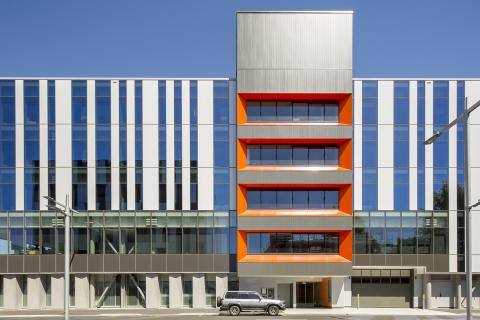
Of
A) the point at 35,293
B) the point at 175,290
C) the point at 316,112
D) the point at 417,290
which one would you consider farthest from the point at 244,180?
the point at 35,293

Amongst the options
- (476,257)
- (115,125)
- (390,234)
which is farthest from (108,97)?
(476,257)

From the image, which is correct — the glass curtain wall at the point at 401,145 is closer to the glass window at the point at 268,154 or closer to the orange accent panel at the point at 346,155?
the orange accent panel at the point at 346,155

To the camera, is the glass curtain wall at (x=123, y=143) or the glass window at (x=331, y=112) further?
the glass window at (x=331, y=112)

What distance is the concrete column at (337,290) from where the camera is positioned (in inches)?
1827

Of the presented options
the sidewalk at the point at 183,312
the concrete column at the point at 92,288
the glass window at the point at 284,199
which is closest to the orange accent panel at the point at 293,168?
the glass window at the point at 284,199

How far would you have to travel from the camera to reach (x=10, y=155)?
47.2m

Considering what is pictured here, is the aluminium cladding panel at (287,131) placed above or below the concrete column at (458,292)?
above

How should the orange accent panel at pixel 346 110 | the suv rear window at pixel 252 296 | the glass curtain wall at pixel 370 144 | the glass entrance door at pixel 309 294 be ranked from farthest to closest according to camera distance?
1. the glass entrance door at pixel 309 294
2. the glass curtain wall at pixel 370 144
3. the orange accent panel at pixel 346 110
4. the suv rear window at pixel 252 296

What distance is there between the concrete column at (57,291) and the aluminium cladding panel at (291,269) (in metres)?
16.3

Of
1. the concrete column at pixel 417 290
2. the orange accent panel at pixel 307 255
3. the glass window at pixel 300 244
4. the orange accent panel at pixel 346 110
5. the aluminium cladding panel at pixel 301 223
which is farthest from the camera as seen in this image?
the concrete column at pixel 417 290

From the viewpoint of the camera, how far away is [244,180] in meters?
46.7

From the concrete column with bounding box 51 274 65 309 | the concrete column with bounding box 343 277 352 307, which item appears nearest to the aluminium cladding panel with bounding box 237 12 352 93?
the concrete column with bounding box 343 277 352 307

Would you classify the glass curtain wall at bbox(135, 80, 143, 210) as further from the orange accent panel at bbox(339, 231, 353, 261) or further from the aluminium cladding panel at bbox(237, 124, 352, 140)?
the orange accent panel at bbox(339, 231, 353, 261)

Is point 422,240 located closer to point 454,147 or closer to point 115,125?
point 454,147
